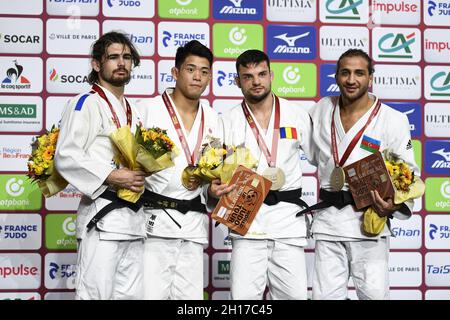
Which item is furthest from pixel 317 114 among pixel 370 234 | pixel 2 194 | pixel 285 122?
pixel 2 194

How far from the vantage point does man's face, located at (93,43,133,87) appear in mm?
4664

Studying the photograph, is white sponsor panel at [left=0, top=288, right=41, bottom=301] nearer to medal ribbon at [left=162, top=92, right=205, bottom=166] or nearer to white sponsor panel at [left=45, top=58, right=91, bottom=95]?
white sponsor panel at [left=45, top=58, right=91, bottom=95]

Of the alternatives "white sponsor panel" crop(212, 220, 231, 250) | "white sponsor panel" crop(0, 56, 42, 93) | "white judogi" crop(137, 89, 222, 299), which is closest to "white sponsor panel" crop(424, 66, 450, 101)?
"white sponsor panel" crop(212, 220, 231, 250)

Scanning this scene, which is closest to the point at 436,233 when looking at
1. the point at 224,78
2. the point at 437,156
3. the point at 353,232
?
the point at 437,156

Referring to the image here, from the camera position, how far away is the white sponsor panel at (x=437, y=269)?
640 centimetres

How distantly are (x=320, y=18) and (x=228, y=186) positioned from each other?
2356 millimetres

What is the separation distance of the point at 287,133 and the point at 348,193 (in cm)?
60

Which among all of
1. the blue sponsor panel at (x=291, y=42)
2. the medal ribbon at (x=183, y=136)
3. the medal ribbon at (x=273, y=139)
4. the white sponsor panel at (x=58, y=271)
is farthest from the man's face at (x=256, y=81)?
the white sponsor panel at (x=58, y=271)

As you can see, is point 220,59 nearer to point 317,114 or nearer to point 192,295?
point 317,114

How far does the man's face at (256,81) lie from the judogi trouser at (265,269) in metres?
1.01

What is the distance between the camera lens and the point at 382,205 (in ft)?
15.4

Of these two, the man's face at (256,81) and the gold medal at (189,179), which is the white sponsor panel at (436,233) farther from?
the gold medal at (189,179)

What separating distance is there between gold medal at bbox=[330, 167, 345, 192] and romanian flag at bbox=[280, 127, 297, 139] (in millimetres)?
377

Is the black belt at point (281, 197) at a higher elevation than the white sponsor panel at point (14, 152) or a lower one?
lower
